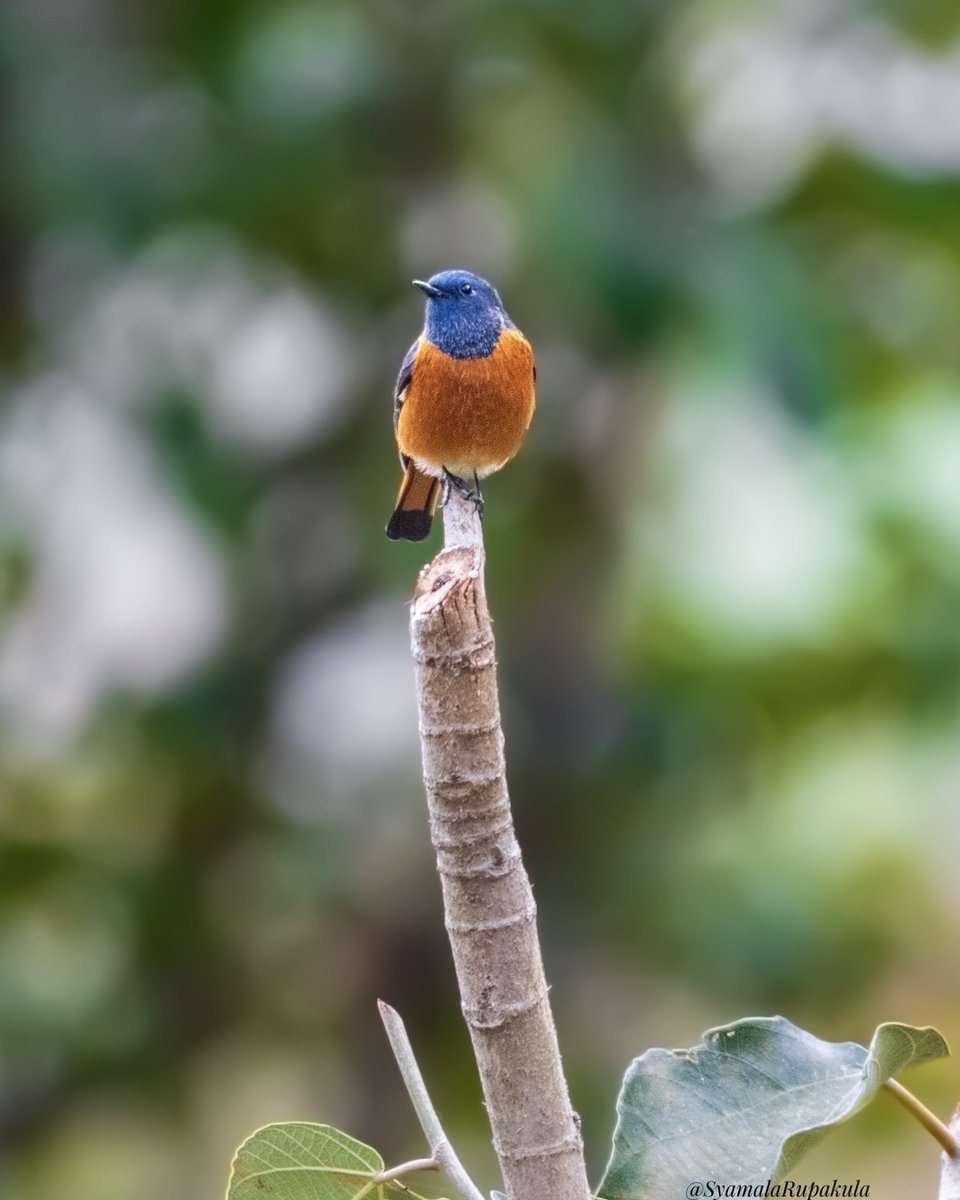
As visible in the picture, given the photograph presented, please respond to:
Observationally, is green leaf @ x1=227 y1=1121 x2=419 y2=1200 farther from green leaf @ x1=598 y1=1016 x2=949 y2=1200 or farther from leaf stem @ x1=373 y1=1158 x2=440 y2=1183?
green leaf @ x1=598 y1=1016 x2=949 y2=1200

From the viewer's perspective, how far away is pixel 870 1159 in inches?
192

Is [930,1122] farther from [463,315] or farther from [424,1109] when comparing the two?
[463,315]

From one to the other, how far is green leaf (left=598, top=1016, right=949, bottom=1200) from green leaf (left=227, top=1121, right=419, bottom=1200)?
23 centimetres

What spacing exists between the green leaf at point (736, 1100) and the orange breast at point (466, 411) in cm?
140

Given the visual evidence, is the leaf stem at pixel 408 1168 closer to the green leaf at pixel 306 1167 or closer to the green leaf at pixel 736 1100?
the green leaf at pixel 306 1167

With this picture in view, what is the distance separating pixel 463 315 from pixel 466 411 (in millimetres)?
294

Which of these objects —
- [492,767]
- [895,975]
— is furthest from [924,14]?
[492,767]

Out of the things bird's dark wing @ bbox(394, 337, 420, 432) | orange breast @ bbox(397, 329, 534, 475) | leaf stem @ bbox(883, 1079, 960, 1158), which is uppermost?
bird's dark wing @ bbox(394, 337, 420, 432)

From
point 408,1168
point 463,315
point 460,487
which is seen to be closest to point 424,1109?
point 408,1168

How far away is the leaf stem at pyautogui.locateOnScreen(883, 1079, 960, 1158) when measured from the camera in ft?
4.37

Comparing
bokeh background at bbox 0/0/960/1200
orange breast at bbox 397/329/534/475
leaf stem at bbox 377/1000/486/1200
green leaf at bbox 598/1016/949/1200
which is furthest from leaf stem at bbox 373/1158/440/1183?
bokeh background at bbox 0/0/960/1200

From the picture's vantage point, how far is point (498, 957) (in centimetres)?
135

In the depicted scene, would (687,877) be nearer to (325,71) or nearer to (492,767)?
(325,71)

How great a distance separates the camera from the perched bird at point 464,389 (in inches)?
107
